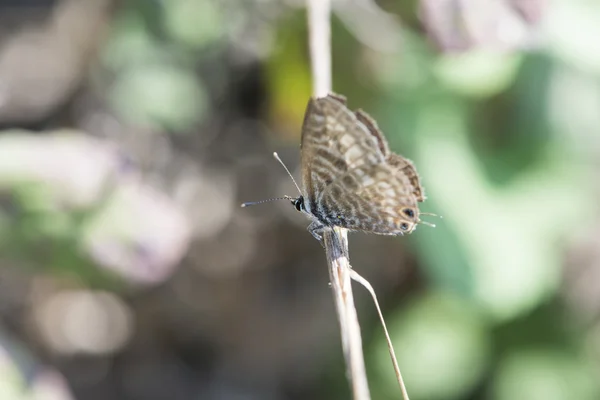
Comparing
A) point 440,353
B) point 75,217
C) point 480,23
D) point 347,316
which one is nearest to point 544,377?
point 440,353

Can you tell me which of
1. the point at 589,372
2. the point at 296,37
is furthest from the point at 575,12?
the point at 589,372

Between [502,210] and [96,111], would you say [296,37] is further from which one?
[502,210]

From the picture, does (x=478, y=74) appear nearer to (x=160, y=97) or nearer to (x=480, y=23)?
(x=480, y=23)

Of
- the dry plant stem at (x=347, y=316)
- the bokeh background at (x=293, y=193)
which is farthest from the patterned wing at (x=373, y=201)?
the bokeh background at (x=293, y=193)

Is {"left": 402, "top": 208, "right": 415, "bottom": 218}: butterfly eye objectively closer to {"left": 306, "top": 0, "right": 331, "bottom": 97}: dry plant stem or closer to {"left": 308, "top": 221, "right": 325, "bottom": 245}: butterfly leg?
{"left": 308, "top": 221, "right": 325, "bottom": 245}: butterfly leg

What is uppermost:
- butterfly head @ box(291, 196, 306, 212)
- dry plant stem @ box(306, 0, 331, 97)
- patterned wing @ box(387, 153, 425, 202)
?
dry plant stem @ box(306, 0, 331, 97)

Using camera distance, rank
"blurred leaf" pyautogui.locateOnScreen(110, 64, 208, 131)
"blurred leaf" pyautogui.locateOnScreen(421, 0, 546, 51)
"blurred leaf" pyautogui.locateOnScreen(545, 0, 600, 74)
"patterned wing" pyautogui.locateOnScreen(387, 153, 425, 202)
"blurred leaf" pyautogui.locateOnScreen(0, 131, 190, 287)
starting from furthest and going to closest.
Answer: "blurred leaf" pyautogui.locateOnScreen(110, 64, 208, 131) < "blurred leaf" pyautogui.locateOnScreen(545, 0, 600, 74) < "blurred leaf" pyautogui.locateOnScreen(0, 131, 190, 287) < "blurred leaf" pyautogui.locateOnScreen(421, 0, 546, 51) < "patterned wing" pyautogui.locateOnScreen(387, 153, 425, 202)

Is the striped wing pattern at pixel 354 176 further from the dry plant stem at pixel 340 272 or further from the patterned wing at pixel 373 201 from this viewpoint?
the dry plant stem at pixel 340 272

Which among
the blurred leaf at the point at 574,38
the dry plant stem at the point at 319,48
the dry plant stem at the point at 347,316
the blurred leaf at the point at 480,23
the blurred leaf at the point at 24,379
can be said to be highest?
the blurred leaf at the point at 574,38

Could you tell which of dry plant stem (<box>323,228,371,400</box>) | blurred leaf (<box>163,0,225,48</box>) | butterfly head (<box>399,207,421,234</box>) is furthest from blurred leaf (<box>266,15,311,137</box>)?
dry plant stem (<box>323,228,371,400</box>)
